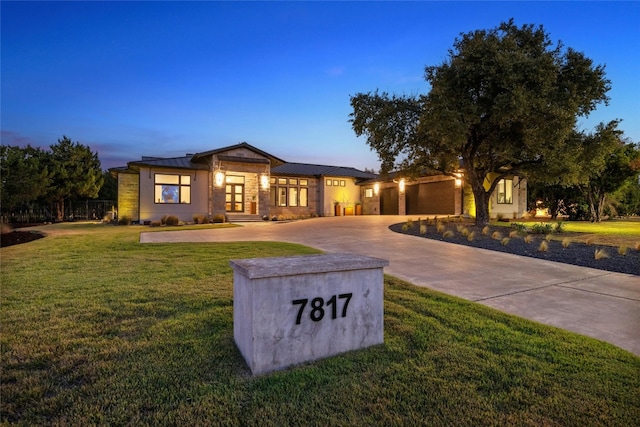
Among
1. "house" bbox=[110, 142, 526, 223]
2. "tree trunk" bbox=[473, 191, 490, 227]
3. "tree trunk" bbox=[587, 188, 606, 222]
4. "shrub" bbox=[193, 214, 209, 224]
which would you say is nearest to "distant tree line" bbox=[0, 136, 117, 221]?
"house" bbox=[110, 142, 526, 223]

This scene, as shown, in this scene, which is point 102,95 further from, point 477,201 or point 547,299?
point 547,299

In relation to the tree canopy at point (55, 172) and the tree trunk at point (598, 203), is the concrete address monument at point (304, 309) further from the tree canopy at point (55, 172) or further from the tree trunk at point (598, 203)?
the tree trunk at point (598, 203)

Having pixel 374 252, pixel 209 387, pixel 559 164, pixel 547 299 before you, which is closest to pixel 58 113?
pixel 374 252

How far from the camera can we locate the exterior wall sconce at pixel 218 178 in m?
18.7

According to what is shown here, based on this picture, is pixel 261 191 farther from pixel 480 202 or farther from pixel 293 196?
pixel 480 202

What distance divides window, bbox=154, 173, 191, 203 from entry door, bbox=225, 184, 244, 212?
7.58 feet

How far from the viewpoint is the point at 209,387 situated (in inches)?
89.9

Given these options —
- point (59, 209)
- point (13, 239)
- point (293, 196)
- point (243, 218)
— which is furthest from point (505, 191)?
point (59, 209)

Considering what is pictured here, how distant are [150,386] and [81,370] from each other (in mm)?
649

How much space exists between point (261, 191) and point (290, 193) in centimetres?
366

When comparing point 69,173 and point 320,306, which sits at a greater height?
point 69,173

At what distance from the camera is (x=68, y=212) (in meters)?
24.2

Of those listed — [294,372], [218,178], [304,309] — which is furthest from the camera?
[218,178]

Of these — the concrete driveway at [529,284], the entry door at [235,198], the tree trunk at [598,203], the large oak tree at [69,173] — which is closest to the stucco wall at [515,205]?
the tree trunk at [598,203]
